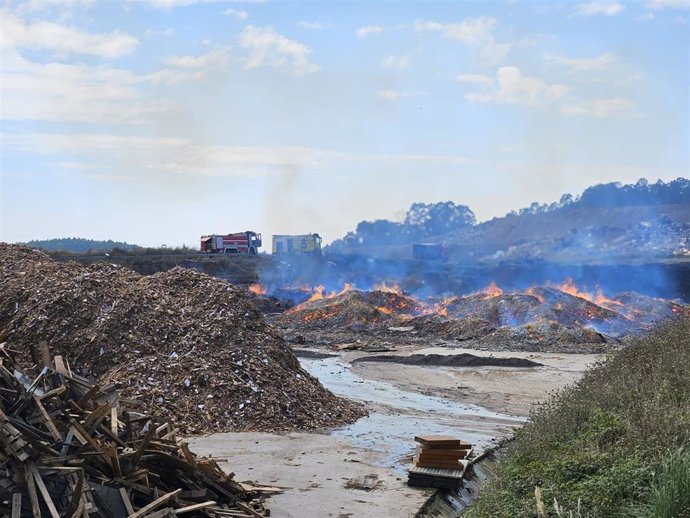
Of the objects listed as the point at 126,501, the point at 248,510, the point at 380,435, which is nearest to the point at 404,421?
the point at 380,435

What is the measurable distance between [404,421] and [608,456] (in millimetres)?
7954

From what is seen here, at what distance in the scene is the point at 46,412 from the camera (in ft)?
23.9

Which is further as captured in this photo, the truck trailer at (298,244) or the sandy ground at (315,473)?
the truck trailer at (298,244)

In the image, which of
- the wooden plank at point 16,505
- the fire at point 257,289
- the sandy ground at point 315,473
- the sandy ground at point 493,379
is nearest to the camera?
the wooden plank at point 16,505

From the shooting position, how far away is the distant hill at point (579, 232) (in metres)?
69.9

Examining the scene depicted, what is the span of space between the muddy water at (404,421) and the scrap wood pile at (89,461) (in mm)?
3877

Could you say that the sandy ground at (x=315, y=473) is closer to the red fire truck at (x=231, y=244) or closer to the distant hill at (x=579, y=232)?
the red fire truck at (x=231, y=244)

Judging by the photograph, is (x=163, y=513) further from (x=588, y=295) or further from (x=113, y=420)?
(x=588, y=295)

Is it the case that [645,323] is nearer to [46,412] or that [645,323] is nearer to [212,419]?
[212,419]

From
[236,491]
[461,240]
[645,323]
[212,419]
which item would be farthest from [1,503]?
[461,240]

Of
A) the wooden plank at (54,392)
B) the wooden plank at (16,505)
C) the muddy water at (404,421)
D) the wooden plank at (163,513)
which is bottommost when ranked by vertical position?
the muddy water at (404,421)

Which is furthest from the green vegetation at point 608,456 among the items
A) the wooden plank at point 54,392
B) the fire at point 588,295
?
the fire at point 588,295

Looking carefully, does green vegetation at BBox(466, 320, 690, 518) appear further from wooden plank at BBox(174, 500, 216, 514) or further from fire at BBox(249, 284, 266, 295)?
fire at BBox(249, 284, 266, 295)

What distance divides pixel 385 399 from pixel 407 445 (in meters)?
5.20
